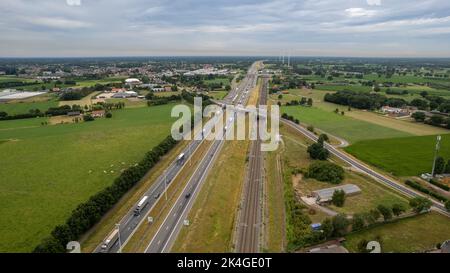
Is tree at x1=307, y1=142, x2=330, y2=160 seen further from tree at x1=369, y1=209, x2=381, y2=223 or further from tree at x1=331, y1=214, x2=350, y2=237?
tree at x1=331, y1=214, x2=350, y2=237

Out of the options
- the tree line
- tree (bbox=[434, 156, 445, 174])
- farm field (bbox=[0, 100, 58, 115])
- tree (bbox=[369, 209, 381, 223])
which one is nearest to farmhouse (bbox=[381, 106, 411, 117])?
tree (bbox=[434, 156, 445, 174])

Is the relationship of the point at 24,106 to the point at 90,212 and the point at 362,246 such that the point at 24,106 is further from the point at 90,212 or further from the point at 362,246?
the point at 362,246

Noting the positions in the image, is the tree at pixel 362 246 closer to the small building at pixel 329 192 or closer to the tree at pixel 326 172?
the small building at pixel 329 192

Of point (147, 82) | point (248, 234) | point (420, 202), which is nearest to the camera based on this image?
point (248, 234)

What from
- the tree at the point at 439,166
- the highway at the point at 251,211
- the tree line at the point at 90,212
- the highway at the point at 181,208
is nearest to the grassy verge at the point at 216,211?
the highway at the point at 181,208
